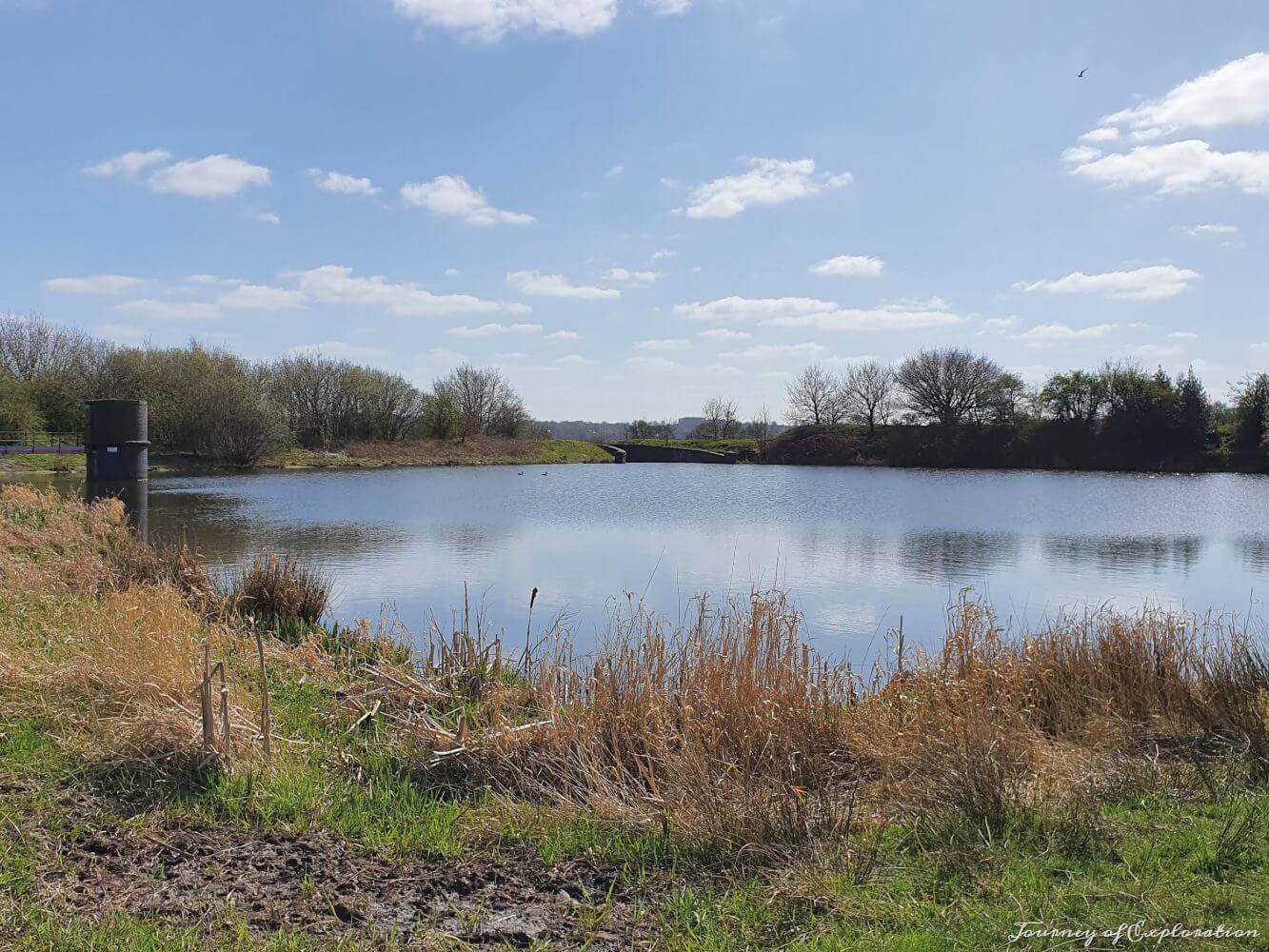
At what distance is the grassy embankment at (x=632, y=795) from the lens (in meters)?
3.16

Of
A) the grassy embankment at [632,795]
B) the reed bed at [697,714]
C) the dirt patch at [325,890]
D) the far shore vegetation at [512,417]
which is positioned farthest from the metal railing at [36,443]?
the dirt patch at [325,890]

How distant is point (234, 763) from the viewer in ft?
14.7

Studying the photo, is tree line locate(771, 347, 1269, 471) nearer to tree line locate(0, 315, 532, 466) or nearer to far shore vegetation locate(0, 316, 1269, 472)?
far shore vegetation locate(0, 316, 1269, 472)

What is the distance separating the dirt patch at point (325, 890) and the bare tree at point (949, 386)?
224 feet

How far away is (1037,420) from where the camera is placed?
6359 centimetres

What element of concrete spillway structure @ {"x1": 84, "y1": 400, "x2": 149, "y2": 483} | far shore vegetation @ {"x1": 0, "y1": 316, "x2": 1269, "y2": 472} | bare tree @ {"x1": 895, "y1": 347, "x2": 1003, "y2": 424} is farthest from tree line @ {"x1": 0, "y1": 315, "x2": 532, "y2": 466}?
bare tree @ {"x1": 895, "y1": 347, "x2": 1003, "y2": 424}

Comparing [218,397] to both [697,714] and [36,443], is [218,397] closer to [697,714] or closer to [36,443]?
[36,443]

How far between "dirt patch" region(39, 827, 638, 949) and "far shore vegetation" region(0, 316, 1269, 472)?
39.1 meters

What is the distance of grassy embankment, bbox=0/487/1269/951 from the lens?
3156mm

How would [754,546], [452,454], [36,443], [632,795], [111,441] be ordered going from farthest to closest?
[452,454], [36,443], [111,441], [754,546], [632,795]

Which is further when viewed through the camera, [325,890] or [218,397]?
[218,397]

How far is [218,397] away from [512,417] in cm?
2821

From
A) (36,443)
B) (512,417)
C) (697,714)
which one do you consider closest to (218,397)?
(36,443)

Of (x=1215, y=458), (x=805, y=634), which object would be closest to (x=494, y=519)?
(x=805, y=634)
